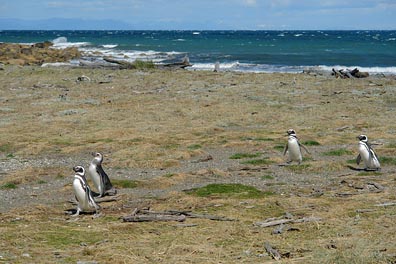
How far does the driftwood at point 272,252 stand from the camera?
8364 millimetres

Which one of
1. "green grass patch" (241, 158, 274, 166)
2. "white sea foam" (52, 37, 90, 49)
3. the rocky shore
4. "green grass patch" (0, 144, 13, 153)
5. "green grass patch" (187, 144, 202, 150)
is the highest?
"green grass patch" (241, 158, 274, 166)

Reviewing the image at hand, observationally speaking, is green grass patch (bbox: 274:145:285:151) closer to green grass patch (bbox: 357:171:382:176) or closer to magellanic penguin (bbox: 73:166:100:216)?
green grass patch (bbox: 357:171:382:176)

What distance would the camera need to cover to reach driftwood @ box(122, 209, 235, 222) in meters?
10.5

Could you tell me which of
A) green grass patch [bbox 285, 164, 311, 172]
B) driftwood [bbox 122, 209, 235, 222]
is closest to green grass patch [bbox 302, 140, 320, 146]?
green grass patch [bbox 285, 164, 311, 172]

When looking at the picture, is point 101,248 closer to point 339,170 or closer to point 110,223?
point 110,223

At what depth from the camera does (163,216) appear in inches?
417

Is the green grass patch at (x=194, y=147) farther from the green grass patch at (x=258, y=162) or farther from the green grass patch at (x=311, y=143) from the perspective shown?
the green grass patch at (x=311, y=143)

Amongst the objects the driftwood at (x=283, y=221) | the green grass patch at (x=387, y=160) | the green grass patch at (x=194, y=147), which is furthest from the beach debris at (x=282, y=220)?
the green grass patch at (x=194, y=147)

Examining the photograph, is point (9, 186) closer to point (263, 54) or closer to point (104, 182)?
point (104, 182)

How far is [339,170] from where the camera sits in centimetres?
1538

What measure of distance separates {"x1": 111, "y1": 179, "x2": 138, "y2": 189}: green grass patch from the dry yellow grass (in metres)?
0.22

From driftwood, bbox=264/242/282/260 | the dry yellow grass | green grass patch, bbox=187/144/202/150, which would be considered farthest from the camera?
green grass patch, bbox=187/144/202/150

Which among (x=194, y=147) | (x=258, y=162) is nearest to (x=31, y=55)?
(x=194, y=147)

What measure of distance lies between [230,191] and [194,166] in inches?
120
